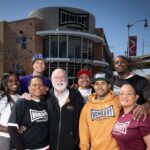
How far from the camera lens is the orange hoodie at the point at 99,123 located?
4.66 m

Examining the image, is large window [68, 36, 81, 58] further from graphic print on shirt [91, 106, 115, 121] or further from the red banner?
graphic print on shirt [91, 106, 115, 121]

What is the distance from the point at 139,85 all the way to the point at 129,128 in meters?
1.52

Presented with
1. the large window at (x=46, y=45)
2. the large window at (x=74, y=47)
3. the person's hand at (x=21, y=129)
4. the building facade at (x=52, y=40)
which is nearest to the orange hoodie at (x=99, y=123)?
the person's hand at (x=21, y=129)

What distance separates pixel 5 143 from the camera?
4836 mm

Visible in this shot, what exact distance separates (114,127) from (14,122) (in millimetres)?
1502

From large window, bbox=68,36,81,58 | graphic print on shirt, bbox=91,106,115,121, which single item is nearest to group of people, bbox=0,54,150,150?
graphic print on shirt, bbox=91,106,115,121

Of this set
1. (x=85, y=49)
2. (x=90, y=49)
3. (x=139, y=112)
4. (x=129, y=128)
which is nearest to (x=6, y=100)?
(x=129, y=128)

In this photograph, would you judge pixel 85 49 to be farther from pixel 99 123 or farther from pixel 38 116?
pixel 38 116

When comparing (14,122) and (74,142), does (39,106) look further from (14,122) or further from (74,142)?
(74,142)

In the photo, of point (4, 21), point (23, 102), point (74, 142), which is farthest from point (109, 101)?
point (4, 21)

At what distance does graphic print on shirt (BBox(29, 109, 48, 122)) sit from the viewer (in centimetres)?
458

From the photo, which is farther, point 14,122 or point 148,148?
point 14,122

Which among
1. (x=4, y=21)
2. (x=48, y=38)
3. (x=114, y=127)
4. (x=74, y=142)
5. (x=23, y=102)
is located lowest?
(x=74, y=142)

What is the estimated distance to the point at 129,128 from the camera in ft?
13.4
